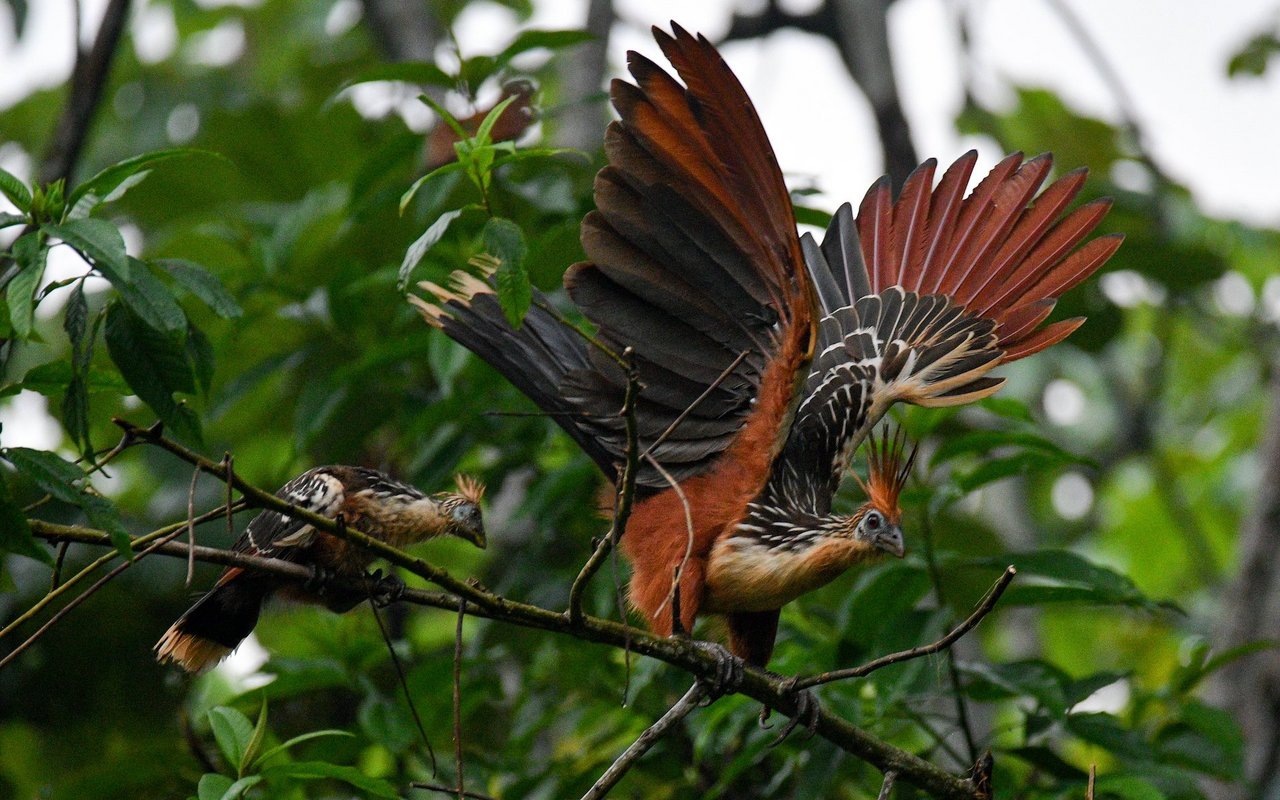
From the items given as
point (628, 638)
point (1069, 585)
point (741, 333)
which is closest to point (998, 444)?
point (1069, 585)

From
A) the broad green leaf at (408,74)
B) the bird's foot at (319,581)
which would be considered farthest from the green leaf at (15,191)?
the broad green leaf at (408,74)

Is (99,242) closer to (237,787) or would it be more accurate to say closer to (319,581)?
(319,581)

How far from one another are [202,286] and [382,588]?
2.24ft

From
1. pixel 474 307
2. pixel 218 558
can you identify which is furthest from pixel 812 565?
pixel 218 558

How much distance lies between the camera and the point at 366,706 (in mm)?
3805

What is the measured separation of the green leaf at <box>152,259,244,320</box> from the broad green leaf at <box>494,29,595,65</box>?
5.25 feet

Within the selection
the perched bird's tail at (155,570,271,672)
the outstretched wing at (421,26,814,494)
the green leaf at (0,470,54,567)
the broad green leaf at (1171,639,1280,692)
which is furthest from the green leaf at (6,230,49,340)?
the broad green leaf at (1171,639,1280,692)

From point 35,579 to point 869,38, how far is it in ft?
13.5

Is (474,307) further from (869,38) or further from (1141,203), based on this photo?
(1141,203)

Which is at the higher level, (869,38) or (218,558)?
(869,38)

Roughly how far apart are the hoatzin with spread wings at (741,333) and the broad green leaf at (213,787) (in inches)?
42.6

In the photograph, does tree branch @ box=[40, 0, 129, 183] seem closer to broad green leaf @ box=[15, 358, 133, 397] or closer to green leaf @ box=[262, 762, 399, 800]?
broad green leaf @ box=[15, 358, 133, 397]

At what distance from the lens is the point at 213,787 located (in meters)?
2.51

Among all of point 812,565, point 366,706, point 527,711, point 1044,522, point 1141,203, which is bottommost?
point 1044,522
